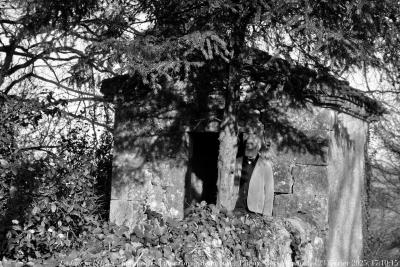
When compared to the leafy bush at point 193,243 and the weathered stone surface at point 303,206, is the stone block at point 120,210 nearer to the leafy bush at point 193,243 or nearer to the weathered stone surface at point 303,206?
the leafy bush at point 193,243

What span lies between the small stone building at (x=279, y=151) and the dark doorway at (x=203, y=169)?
0.05m

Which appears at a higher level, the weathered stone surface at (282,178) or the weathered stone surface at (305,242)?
the weathered stone surface at (282,178)

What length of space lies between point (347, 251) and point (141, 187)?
3.16m

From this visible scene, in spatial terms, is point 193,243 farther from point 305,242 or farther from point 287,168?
point 287,168

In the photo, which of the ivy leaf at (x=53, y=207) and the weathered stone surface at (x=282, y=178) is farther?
the weathered stone surface at (x=282, y=178)

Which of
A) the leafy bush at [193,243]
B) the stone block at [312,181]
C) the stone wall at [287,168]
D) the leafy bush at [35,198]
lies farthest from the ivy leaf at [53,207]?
the stone block at [312,181]

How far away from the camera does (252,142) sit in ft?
22.2

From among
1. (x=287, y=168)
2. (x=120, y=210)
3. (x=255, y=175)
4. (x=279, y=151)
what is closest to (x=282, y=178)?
(x=287, y=168)

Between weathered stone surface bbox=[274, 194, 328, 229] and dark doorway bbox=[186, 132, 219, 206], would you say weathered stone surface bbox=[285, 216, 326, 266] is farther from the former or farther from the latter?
dark doorway bbox=[186, 132, 219, 206]

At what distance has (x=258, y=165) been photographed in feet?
21.4

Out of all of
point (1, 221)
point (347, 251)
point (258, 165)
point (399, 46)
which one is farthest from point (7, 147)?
point (347, 251)

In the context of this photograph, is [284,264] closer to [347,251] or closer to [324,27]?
[324,27]

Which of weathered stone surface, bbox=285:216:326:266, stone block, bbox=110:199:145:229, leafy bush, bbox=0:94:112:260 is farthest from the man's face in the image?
leafy bush, bbox=0:94:112:260

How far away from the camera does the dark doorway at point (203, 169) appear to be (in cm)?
798
